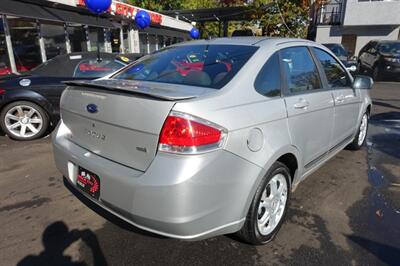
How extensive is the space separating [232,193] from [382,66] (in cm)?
1457

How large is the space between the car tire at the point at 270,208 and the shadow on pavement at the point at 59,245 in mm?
1141

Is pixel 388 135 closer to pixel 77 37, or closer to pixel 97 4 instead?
pixel 97 4

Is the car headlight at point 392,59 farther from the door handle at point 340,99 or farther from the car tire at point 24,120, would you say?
the car tire at point 24,120

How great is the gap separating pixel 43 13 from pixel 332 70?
32.0 ft

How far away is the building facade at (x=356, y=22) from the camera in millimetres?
22906

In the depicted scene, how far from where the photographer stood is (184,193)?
2018 millimetres

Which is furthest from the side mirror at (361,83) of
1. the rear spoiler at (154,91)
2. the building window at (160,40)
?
the building window at (160,40)

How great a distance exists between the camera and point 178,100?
2.10 m

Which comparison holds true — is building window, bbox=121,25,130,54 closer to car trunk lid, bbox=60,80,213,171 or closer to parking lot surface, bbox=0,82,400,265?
parking lot surface, bbox=0,82,400,265

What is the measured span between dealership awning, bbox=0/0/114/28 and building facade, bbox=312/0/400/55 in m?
15.9

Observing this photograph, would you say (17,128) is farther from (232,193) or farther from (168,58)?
(232,193)

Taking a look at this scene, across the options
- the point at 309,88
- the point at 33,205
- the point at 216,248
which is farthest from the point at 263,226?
the point at 33,205

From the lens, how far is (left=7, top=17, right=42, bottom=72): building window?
1004 cm

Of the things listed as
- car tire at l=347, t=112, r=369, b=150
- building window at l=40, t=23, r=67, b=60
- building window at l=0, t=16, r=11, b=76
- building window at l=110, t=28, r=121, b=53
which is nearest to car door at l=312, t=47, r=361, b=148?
car tire at l=347, t=112, r=369, b=150
